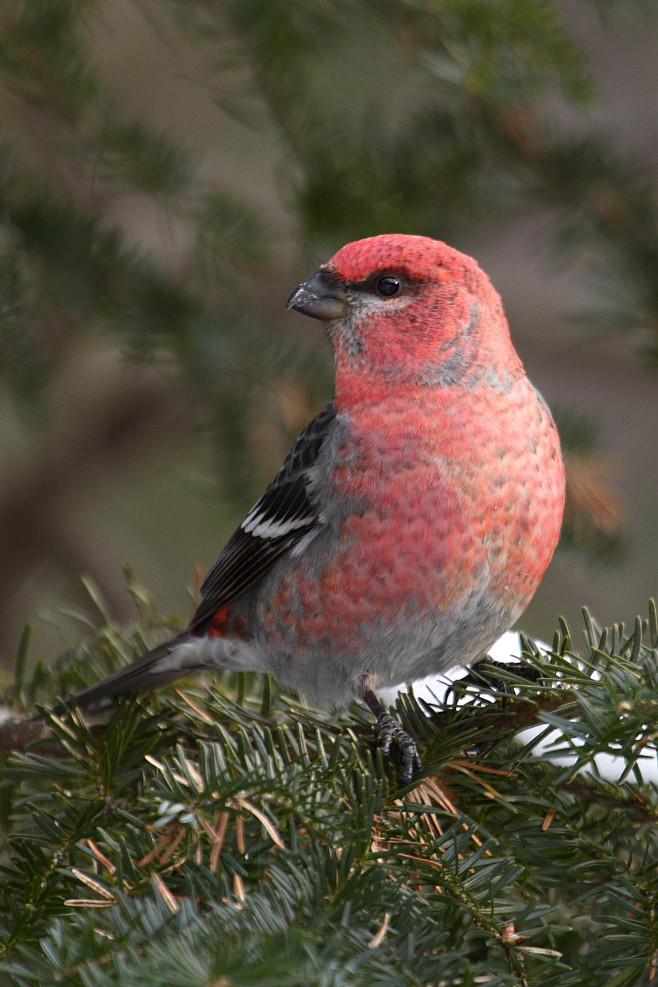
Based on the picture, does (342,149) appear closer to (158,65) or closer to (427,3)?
(427,3)

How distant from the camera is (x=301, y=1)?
206 cm

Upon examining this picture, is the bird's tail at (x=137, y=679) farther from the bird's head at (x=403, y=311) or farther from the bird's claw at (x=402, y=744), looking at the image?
the bird's head at (x=403, y=311)

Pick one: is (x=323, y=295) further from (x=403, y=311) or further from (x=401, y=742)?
(x=401, y=742)

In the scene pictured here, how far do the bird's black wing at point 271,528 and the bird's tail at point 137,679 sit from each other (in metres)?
0.12

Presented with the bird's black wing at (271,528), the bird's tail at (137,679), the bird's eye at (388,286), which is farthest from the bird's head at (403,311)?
the bird's tail at (137,679)

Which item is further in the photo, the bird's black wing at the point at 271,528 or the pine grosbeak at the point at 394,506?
the bird's black wing at the point at 271,528

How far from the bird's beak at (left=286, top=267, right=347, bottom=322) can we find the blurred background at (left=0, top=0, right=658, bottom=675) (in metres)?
0.17

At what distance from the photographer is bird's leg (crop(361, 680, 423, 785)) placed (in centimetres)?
149

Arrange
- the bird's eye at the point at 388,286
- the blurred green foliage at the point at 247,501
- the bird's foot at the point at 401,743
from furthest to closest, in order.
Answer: the bird's eye at the point at 388,286, the bird's foot at the point at 401,743, the blurred green foliage at the point at 247,501

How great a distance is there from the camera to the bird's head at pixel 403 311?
2.08 metres

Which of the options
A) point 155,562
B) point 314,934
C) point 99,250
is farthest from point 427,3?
point 155,562

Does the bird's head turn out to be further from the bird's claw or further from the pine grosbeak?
the bird's claw

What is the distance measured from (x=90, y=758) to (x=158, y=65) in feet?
9.64

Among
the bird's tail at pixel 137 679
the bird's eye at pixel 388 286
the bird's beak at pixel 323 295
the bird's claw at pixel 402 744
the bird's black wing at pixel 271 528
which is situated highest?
the bird's eye at pixel 388 286
